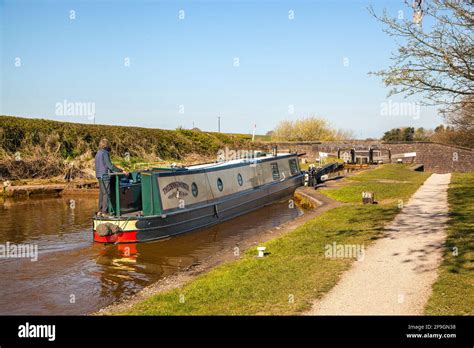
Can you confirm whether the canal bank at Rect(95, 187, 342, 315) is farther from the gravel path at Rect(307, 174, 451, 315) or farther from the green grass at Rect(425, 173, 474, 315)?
the green grass at Rect(425, 173, 474, 315)

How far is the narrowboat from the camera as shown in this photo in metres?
11.6

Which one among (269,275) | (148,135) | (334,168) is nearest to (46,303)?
(269,275)

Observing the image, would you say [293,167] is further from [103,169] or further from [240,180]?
[103,169]

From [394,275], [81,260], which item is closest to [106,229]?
[81,260]

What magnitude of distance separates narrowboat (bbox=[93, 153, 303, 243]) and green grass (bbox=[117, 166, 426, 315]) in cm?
342

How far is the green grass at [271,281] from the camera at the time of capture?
597cm

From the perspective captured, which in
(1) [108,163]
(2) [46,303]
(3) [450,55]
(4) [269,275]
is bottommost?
(2) [46,303]

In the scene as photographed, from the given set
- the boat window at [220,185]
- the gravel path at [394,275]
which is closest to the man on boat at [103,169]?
the boat window at [220,185]

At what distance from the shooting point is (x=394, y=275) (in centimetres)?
708

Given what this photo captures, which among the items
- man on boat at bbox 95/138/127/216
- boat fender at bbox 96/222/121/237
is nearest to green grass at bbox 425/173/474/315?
boat fender at bbox 96/222/121/237

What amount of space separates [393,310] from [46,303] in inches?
216

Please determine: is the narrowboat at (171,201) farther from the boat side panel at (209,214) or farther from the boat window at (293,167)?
the boat window at (293,167)

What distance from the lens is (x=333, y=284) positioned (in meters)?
6.69

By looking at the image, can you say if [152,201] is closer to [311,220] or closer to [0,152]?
[311,220]
